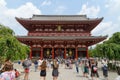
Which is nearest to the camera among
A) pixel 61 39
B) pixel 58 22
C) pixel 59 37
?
pixel 61 39

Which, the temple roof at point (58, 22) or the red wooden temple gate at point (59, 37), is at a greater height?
the temple roof at point (58, 22)

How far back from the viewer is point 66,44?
47719 mm

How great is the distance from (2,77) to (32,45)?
40789 millimetres

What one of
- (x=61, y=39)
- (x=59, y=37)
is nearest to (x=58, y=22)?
(x=59, y=37)

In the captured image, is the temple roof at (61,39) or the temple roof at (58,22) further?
the temple roof at (58,22)

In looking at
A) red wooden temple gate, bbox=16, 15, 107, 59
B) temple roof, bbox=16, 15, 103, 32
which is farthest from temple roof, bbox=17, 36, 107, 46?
temple roof, bbox=16, 15, 103, 32

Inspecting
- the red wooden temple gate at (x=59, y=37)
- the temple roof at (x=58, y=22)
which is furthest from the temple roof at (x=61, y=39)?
the temple roof at (x=58, y=22)

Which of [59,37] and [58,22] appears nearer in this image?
[59,37]

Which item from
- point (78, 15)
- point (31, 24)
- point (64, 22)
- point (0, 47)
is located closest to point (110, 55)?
point (0, 47)

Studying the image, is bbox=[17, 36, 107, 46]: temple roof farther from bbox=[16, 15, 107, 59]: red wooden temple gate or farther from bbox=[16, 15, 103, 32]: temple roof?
bbox=[16, 15, 103, 32]: temple roof

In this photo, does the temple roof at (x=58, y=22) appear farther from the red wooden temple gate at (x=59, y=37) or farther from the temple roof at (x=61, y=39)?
the temple roof at (x=61, y=39)

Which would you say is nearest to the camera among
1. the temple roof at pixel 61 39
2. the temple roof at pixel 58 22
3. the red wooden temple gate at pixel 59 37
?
the temple roof at pixel 61 39

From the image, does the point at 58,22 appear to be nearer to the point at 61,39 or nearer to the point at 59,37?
the point at 59,37

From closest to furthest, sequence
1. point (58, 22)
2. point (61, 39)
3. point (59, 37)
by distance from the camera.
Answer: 1. point (61, 39)
2. point (59, 37)
3. point (58, 22)
